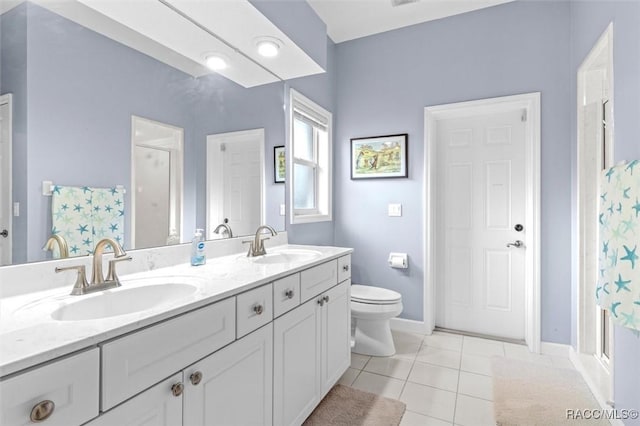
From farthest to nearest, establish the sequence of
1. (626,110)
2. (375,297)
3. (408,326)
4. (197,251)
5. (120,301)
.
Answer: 1. (408,326)
2. (375,297)
3. (197,251)
4. (626,110)
5. (120,301)

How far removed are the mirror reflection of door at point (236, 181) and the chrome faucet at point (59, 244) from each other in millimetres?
714

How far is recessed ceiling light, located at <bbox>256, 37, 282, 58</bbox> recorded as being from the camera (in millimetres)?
1917

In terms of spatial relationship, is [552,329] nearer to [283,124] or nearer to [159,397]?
[283,124]

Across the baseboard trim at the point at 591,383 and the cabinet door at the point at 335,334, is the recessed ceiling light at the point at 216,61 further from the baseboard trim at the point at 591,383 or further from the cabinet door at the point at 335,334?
the baseboard trim at the point at 591,383

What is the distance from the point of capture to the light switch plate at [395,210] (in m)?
3.03

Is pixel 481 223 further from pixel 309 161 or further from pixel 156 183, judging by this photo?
pixel 156 183

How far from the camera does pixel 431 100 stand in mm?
2924

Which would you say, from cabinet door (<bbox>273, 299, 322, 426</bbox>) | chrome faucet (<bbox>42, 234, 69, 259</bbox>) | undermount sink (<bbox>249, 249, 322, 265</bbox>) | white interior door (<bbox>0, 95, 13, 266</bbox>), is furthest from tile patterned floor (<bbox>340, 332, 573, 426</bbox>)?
white interior door (<bbox>0, 95, 13, 266</bbox>)

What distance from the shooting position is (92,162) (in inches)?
49.2

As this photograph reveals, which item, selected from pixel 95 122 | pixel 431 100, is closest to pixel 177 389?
pixel 95 122

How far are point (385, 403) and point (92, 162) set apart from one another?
196cm

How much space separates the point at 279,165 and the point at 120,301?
4.89 feet

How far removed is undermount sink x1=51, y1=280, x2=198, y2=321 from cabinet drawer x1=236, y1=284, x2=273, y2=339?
0.19 meters

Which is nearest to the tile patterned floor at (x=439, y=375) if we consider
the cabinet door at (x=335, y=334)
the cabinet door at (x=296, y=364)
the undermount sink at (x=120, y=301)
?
the cabinet door at (x=335, y=334)
